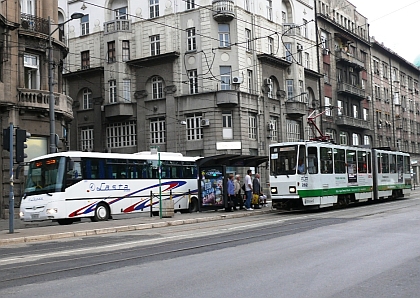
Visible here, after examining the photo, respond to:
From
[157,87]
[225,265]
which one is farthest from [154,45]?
[225,265]

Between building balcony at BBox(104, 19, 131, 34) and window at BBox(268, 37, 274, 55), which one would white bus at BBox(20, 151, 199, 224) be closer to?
window at BBox(268, 37, 274, 55)

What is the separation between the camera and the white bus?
21.3m

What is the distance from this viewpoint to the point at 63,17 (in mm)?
49344

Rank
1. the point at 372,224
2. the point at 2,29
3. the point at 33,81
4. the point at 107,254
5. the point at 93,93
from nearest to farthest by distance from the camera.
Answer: the point at 107,254
the point at 372,224
the point at 2,29
the point at 33,81
the point at 93,93

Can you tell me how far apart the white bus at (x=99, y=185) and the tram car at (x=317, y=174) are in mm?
4987

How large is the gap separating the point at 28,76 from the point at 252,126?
65.3ft

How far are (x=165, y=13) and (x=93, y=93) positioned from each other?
979cm

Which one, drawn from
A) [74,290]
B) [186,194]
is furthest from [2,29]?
[74,290]

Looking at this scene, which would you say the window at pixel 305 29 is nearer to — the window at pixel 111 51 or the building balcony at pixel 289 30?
the building balcony at pixel 289 30

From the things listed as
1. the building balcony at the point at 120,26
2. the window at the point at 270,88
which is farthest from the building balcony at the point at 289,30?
the building balcony at the point at 120,26

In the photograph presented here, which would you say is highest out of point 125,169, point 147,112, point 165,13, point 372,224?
point 165,13

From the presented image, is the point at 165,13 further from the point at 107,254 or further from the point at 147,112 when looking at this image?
the point at 107,254

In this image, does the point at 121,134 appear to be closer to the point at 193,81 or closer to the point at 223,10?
the point at 193,81

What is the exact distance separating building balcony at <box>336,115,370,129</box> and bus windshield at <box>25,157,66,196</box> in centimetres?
4108
